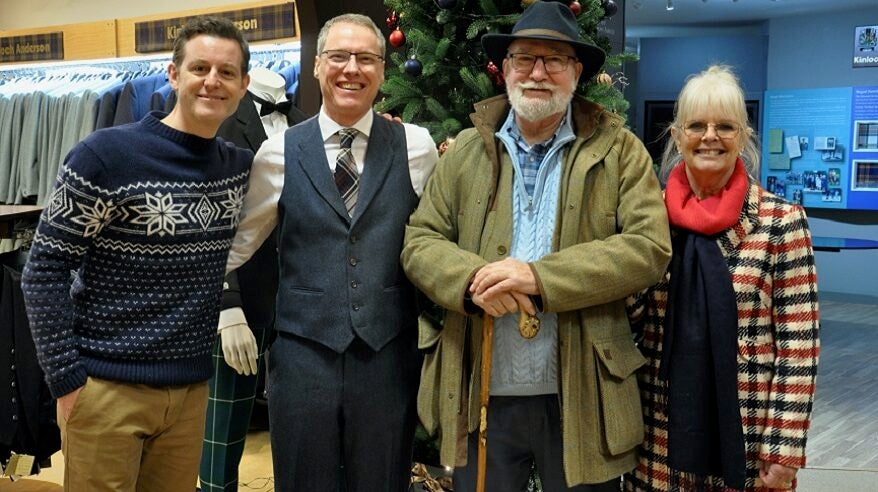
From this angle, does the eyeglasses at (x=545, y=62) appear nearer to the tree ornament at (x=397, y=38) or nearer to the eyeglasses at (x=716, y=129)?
the eyeglasses at (x=716, y=129)

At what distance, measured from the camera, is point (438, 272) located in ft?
6.88

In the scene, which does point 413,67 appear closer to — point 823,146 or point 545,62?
point 545,62

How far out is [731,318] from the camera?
211cm

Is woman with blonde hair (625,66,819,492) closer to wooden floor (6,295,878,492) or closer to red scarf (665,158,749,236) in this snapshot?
red scarf (665,158,749,236)

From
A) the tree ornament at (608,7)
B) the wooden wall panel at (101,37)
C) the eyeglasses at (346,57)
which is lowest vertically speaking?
the eyeglasses at (346,57)

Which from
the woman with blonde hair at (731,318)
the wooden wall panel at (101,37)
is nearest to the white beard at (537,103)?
the woman with blonde hair at (731,318)

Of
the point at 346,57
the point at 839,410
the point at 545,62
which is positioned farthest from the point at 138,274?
the point at 839,410

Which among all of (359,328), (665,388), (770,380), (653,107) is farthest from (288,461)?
(653,107)

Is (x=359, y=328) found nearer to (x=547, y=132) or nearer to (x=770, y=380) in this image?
(x=547, y=132)

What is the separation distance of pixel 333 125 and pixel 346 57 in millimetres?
185

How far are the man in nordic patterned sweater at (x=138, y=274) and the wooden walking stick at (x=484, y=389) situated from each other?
0.71 meters

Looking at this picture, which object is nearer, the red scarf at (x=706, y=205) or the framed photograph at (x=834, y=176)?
the red scarf at (x=706, y=205)

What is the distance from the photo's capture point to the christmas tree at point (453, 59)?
3170mm

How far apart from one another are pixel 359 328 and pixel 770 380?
1058 mm
